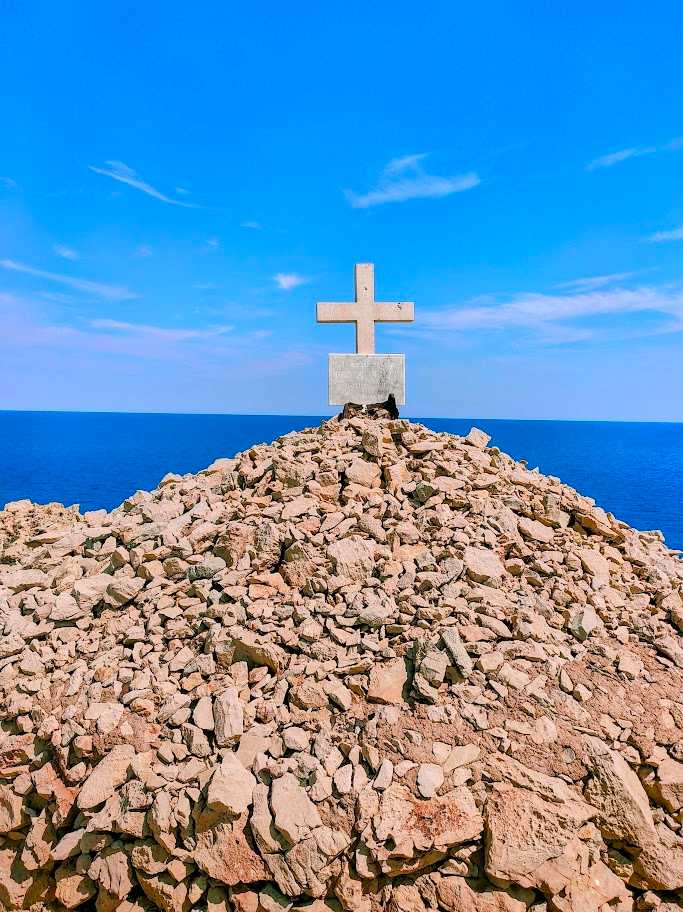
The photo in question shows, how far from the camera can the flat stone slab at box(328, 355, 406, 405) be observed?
1093 centimetres

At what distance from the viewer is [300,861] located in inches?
195

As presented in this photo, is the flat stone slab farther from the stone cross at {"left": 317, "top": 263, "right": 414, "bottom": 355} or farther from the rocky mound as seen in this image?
the rocky mound

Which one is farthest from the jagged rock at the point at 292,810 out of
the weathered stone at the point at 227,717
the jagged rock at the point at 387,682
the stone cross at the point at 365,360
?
the stone cross at the point at 365,360

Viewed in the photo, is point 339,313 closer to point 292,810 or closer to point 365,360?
point 365,360

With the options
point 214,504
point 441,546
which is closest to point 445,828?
point 441,546

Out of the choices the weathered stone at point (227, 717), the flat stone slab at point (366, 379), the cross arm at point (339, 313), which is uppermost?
the cross arm at point (339, 313)

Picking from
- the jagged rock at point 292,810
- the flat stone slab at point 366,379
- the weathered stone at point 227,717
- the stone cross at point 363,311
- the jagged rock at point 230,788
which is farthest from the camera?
the stone cross at point 363,311

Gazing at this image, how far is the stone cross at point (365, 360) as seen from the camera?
10961mm

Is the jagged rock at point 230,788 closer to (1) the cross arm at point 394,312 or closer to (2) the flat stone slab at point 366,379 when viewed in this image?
(2) the flat stone slab at point 366,379

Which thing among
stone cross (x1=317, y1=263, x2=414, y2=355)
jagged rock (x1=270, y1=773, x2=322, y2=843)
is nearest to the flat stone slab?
stone cross (x1=317, y1=263, x2=414, y2=355)

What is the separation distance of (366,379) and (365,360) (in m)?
0.35

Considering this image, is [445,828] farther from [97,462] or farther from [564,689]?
[97,462]

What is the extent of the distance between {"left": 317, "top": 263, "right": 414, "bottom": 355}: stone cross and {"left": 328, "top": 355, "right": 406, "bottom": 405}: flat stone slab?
0.95 feet

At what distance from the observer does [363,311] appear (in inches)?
436
